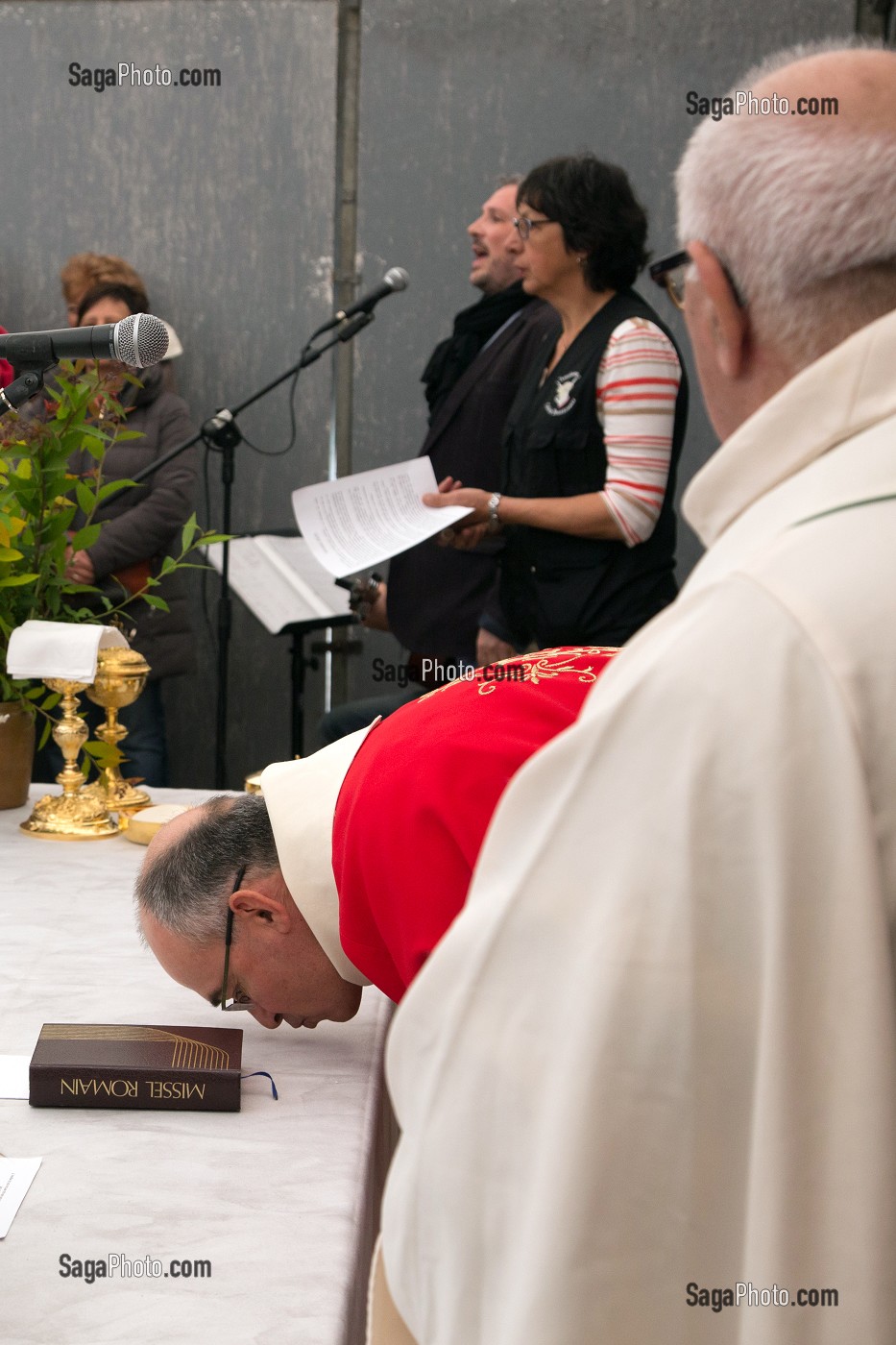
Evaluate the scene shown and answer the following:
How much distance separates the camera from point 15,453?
7.18 ft

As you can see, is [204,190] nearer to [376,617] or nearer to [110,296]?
[110,296]

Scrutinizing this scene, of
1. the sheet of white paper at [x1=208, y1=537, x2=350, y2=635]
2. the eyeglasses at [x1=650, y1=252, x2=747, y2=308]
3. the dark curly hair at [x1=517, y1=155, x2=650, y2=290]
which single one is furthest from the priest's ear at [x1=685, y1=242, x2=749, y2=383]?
the sheet of white paper at [x1=208, y1=537, x2=350, y2=635]

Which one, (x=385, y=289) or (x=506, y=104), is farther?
(x=506, y=104)

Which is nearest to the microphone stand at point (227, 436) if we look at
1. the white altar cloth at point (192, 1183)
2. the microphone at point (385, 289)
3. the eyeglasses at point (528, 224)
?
the microphone at point (385, 289)

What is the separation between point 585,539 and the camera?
257 centimetres

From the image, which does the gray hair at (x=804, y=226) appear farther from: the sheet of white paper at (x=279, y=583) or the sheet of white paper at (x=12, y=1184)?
the sheet of white paper at (x=279, y=583)

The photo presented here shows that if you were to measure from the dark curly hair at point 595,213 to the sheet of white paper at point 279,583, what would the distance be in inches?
49.6

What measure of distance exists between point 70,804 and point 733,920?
1679 millimetres

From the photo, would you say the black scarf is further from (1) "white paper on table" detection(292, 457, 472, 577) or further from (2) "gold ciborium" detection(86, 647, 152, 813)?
(2) "gold ciborium" detection(86, 647, 152, 813)

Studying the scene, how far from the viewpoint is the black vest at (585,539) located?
2.51 metres

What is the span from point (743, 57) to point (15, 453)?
118 inches

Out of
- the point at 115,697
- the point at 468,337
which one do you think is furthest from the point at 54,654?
the point at 468,337

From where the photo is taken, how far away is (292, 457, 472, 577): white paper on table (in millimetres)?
2545

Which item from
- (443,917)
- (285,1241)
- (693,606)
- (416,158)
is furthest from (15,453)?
(416,158)
